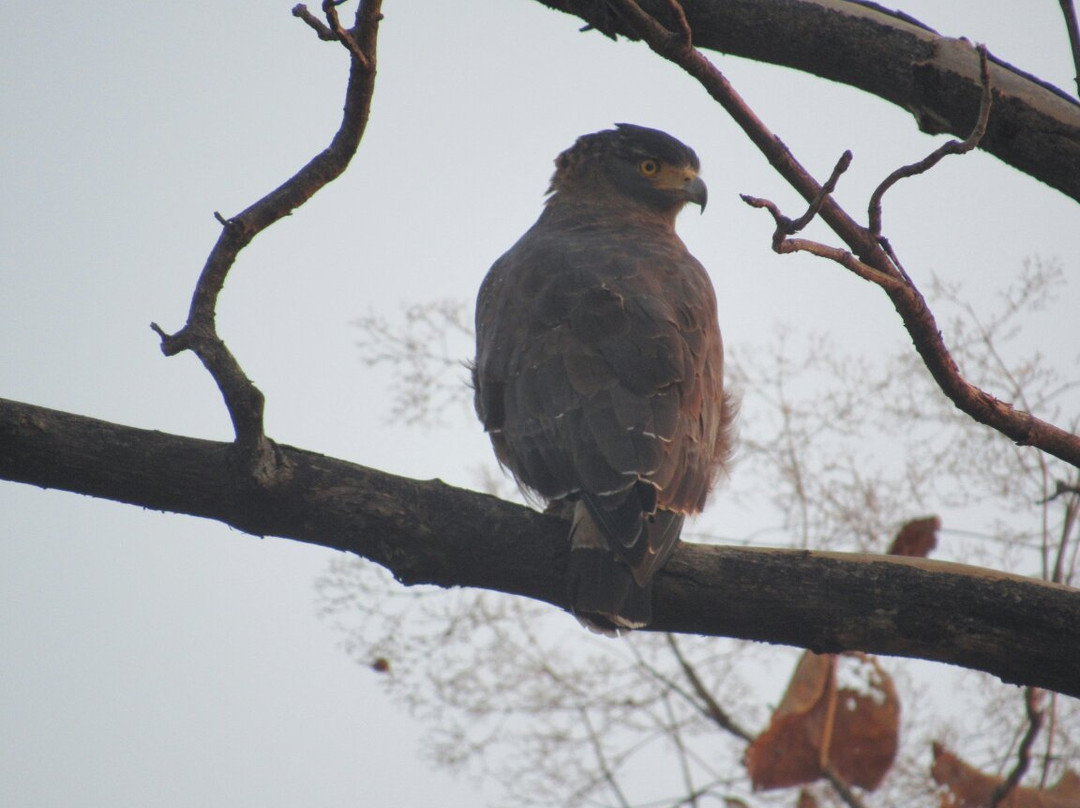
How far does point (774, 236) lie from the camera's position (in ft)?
10.9

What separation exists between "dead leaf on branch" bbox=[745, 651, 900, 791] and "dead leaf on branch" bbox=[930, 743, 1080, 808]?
1.04ft

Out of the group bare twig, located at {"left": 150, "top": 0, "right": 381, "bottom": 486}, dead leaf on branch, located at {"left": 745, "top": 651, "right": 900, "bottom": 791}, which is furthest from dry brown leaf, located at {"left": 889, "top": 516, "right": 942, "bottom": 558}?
bare twig, located at {"left": 150, "top": 0, "right": 381, "bottom": 486}

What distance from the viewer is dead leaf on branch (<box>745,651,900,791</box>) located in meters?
5.77

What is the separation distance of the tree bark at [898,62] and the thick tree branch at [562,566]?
1618 mm

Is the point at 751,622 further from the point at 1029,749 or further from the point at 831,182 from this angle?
the point at 1029,749

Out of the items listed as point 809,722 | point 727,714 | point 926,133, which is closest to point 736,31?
point 926,133

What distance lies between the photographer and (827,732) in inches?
229

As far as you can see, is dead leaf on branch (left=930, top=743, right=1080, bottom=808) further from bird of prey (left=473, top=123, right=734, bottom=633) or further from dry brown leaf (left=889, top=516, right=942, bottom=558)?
bird of prey (left=473, top=123, right=734, bottom=633)

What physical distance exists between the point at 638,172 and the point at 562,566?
3584 millimetres

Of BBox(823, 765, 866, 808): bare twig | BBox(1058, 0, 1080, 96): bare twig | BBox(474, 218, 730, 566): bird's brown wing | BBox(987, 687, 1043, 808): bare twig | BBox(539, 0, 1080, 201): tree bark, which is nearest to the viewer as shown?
BBox(1058, 0, 1080, 96): bare twig

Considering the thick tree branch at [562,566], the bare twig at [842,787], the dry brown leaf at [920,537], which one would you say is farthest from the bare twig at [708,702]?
the thick tree branch at [562,566]

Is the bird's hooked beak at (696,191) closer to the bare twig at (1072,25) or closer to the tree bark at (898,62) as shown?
the tree bark at (898,62)

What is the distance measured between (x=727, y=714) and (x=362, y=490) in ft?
14.0

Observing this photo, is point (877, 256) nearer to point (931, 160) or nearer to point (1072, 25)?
point (931, 160)
